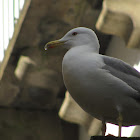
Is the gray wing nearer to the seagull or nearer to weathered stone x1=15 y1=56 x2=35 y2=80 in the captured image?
the seagull

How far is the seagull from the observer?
7.68 feet

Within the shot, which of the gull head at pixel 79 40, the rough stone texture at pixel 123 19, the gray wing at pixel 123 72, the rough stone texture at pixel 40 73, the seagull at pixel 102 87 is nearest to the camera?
the seagull at pixel 102 87

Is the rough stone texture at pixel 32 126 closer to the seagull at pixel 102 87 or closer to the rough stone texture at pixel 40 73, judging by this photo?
the rough stone texture at pixel 40 73

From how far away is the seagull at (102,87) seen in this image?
2.34 m

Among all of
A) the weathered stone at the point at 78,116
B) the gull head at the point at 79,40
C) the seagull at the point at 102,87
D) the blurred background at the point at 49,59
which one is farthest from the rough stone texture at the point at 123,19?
the seagull at the point at 102,87

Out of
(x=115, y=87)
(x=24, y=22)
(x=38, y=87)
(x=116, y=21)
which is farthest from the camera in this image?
(x=38, y=87)

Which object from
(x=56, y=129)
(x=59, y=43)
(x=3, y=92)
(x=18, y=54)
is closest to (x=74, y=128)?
(x=56, y=129)

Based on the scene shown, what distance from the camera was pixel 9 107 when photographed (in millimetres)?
5609

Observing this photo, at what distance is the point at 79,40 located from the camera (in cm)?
271

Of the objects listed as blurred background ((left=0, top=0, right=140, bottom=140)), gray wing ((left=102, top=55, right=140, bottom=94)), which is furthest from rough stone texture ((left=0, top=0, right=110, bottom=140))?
gray wing ((left=102, top=55, right=140, bottom=94))

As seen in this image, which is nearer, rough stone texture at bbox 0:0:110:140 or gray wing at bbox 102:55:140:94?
gray wing at bbox 102:55:140:94

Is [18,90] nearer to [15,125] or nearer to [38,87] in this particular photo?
[38,87]

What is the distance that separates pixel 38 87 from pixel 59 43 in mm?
2380

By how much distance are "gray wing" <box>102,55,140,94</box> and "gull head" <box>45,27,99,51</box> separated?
0.59 ft
